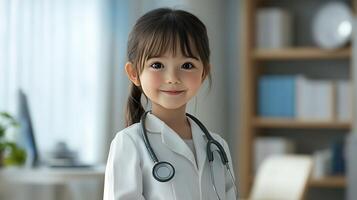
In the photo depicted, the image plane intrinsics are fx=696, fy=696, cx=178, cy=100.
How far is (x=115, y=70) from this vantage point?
4301 mm

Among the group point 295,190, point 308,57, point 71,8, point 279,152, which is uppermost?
point 71,8

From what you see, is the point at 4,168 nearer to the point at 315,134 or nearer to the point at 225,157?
the point at 225,157

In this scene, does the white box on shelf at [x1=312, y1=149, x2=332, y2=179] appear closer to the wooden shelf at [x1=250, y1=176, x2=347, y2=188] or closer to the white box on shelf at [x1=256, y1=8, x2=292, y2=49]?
the wooden shelf at [x1=250, y1=176, x2=347, y2=188]

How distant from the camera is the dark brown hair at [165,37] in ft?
4.28

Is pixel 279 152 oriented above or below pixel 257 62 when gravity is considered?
below

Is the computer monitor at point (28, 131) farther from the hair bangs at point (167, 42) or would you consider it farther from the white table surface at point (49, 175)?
the hair bangs at point (167, 42)

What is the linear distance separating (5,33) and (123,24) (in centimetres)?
95

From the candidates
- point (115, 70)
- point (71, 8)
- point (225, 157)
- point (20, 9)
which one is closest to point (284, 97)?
point (115, 70)

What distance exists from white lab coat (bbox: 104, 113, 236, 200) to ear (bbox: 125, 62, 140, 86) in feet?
0.27

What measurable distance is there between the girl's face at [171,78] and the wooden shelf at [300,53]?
136 inches

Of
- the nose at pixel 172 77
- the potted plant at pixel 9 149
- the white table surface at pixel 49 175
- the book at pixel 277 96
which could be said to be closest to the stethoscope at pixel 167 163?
the nose at pixel 172 77

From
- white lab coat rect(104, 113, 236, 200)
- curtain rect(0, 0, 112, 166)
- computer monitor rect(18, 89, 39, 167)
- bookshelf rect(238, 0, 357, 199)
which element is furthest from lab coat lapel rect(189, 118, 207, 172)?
bookshelf rect(238, 0, 357, 199)

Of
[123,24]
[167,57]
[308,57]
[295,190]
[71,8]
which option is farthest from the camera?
[308,57]

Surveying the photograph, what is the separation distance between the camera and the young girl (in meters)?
1.28
